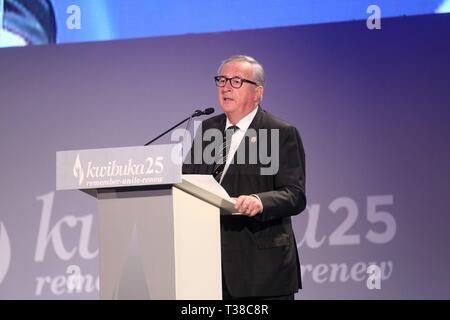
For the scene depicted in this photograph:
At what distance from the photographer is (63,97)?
4.94 metres

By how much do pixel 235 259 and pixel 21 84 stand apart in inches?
98.1

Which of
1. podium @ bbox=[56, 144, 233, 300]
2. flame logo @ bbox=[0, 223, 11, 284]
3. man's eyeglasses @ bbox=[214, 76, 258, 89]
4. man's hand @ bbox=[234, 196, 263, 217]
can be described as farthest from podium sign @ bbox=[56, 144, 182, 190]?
flame logo @ bbox=[0, 223, 11, 284]

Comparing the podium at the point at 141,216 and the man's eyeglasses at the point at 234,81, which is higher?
the man's eyeglasses at the point at 234,81

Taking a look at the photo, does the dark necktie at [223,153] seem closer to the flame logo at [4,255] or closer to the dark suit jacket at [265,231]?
the dark suit jacket at [265,231]

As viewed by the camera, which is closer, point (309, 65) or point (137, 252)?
point (137, 252)

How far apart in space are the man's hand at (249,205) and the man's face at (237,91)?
530 mm

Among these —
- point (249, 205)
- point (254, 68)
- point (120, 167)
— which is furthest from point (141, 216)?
point (254, 68)

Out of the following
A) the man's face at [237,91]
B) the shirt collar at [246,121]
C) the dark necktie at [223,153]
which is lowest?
the dark necktie at [223,153]

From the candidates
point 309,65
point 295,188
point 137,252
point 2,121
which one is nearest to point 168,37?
point 309,65

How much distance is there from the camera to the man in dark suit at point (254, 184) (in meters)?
3.02

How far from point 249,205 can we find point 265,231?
0.28 m

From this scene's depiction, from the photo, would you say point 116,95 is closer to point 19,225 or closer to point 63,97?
point 63,97

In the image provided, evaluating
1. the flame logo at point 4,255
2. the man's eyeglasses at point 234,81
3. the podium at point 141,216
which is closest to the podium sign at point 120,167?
the podium at point 141,216

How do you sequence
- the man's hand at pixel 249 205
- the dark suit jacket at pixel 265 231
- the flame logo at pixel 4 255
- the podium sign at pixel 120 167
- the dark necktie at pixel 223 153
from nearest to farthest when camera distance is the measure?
the podium sign at pixel 120 167
the man's hand at pixel 249 205
the dark suit jacket at pixel 265 231
the dark necktie at pixel 223 153
the flame logo at pixel 4 255
